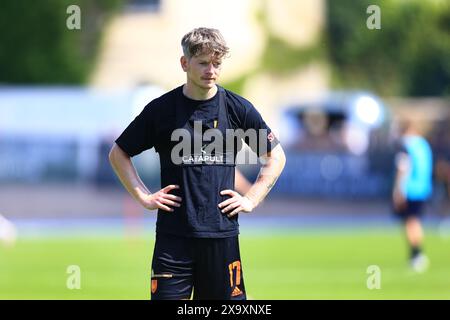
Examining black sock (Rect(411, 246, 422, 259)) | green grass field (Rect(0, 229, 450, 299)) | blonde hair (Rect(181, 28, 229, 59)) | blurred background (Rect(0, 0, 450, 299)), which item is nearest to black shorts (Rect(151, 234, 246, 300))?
blonde hair (Rect(181, 28, 229, 59))

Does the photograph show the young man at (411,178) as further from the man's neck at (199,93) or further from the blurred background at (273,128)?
the man's neck at (199,93)

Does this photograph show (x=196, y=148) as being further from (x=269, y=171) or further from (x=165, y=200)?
(x=269, y=171)

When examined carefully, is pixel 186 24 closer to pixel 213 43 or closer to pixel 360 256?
pixel 360 256

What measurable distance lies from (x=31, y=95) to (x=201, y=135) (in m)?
31.2

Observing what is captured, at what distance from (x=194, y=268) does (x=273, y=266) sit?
36.1 ft

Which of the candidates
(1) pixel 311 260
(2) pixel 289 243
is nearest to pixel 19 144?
(2) pixel 289 243

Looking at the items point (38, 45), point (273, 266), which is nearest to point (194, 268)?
point (273, 266)

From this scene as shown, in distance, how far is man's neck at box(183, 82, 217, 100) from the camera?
7503 mm

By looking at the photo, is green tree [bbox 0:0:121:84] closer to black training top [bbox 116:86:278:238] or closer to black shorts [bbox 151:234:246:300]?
black training top [bbox 116:86:278:238]

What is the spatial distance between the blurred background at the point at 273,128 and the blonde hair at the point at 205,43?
91 cm

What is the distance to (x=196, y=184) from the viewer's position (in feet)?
24.5

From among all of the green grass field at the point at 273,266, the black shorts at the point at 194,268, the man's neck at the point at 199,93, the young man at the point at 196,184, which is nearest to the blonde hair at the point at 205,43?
the young man at the point at 196,184

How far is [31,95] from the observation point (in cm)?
3791

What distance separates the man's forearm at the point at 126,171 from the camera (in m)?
7.68
